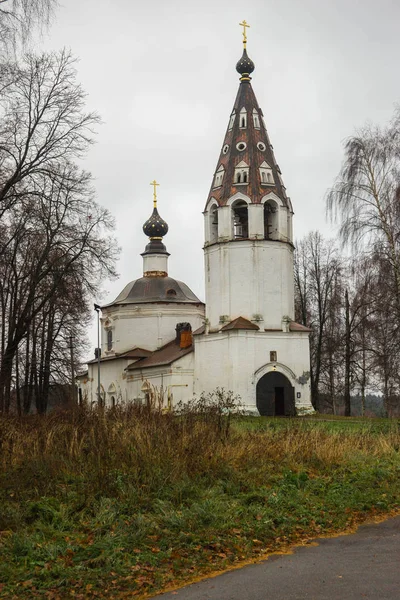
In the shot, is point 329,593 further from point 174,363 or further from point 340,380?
point 340,380

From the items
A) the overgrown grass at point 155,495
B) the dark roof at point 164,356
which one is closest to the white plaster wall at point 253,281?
the dark roof at point 164,356

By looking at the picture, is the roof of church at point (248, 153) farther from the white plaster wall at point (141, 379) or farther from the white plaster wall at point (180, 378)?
the white plaster wall at point (141, 379)

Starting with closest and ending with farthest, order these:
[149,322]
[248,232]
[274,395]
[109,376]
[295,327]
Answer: [274,395], [295,327], [248,232], [109,376], [149,322]

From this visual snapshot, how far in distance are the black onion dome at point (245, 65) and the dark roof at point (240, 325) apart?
12756 mm

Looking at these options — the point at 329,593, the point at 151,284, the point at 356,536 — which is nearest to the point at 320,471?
the point at 356,536

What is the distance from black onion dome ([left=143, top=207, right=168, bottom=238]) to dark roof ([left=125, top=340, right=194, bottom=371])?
874 centimetres

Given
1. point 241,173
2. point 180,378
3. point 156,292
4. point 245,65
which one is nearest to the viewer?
point 241,173

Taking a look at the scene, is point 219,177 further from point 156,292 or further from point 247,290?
point 156,292

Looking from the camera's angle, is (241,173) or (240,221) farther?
(240,221)

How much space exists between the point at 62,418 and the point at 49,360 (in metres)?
19.4

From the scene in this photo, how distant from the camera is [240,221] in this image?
42.2 m

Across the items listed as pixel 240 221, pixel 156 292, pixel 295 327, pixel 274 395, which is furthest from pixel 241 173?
pixel 156 292

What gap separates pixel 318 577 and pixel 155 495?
3.32 metres

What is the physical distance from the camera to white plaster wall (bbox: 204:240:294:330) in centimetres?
4066
